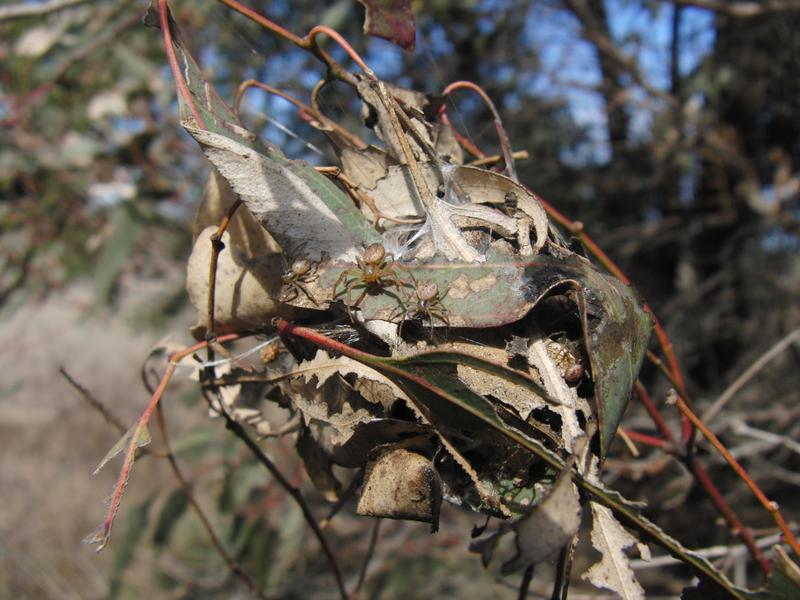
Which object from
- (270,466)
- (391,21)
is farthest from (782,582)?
(391,21)

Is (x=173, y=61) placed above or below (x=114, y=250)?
above

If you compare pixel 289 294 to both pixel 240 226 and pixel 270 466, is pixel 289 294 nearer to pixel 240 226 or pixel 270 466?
pixel 240 226

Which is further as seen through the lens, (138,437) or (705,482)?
(705,482)

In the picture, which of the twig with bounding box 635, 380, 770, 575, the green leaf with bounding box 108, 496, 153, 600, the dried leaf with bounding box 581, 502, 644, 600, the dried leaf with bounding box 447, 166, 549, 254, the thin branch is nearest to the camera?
the dried leaf with bounding box 581, 502, 644, 600

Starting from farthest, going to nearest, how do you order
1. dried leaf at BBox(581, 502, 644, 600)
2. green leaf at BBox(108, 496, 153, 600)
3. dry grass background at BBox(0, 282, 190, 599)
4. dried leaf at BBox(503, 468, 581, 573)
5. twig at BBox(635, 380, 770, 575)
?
dry grass background at BBox(0, 282, 190, 599) → green leaf at BBox(108, 496, 153, 600) → twig at BBox(635, 380, 770, 575) → dried leaf at BBox(581, 502, 644, 600) → dried leaf at BBox(503, 468, 581, 573)

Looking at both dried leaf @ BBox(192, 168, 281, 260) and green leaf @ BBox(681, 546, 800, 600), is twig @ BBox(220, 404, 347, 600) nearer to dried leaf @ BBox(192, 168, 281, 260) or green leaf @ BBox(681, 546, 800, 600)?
dried leaf @ BBox(192, 168, 281, 260)

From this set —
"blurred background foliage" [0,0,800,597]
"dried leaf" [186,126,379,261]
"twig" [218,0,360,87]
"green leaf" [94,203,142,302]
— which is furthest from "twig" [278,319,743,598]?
"green leaf" [94,203,142,302]

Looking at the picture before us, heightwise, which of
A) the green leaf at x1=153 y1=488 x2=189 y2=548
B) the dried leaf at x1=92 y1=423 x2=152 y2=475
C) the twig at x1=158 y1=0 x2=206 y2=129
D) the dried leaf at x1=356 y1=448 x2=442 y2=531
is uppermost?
the twig at x1=158 y1=0 x2=206 y2=129
